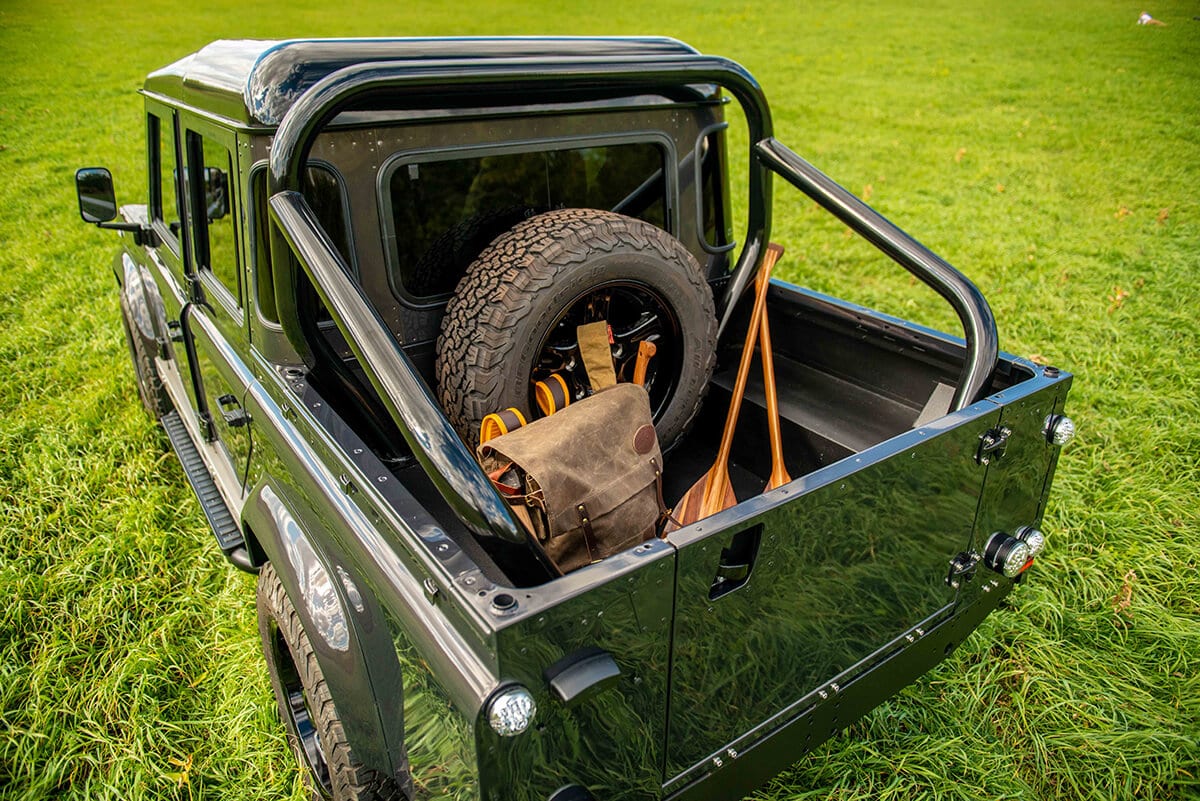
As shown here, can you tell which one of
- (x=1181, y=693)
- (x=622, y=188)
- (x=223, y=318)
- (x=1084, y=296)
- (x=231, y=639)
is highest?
(x=622, y=188)

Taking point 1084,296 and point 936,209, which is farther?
point 936,209

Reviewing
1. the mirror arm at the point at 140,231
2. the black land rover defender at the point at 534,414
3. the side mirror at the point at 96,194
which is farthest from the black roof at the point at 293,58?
the mirror arm at the point at 140,231

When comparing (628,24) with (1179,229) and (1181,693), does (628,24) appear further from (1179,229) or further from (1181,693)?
(1181,693)

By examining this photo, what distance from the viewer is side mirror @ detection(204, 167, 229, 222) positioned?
7.88 ft

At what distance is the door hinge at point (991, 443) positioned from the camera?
6.37 feet

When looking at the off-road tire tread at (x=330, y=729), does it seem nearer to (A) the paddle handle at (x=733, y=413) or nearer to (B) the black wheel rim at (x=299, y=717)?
(B) the black wheel rim at (x=299, y=717)

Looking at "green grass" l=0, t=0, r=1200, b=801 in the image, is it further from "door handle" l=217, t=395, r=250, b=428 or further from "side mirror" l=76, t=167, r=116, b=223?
"side mirror" l=76, t=167, r=116, b=223

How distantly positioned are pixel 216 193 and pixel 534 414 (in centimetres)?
119

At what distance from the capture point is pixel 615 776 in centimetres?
154

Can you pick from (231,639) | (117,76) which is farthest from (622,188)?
(117,76)

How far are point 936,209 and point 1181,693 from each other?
5.47 meters

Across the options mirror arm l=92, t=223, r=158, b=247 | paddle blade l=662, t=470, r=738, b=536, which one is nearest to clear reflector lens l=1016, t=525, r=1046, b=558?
paddle blade l=662, t=470, r=738, b=536

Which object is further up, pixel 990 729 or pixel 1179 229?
pixel 1179 229

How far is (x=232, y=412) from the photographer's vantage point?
8.14 feet
